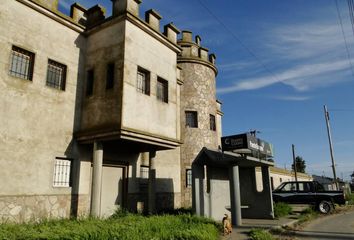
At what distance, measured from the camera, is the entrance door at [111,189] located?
1325 cm

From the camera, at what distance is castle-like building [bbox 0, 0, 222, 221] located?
10523 millimetres

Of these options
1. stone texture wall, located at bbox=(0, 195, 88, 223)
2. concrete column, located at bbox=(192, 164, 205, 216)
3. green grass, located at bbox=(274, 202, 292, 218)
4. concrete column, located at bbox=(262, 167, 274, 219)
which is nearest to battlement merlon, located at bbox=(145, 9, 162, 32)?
concrete column, located at bbox=(192, 164, 205, 216)

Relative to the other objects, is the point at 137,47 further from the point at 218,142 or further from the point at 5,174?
the point at 218,142

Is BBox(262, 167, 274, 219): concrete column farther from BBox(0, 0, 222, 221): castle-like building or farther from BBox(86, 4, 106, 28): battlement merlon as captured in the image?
BBox(86, 4, 106, 28): battlement merlon

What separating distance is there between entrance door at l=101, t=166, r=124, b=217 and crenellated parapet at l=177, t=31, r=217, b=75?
953cm

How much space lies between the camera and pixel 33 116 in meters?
11.1

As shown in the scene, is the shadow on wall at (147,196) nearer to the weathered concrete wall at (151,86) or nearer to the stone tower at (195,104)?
the stone tower at (195,104)

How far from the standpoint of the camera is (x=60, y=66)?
1255cm

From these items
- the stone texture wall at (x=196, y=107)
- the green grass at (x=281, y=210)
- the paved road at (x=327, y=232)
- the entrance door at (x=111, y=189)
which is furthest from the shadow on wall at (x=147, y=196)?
the paved road at (x=327, y=232)

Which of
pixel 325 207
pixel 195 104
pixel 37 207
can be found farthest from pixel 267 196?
pixel 37 207

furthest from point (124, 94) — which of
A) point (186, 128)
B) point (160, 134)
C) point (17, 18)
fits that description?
point (186, 128)

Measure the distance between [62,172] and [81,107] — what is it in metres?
2.89

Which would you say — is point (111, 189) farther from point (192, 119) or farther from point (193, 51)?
point (193, 51)

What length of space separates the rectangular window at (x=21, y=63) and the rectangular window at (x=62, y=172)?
3421 millimetres
